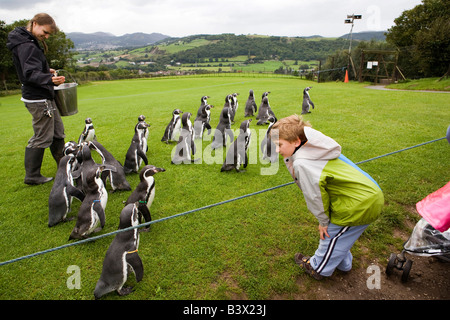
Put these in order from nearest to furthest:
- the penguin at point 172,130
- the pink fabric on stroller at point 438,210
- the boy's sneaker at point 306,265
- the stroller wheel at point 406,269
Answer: the pink fabric on stroller at point 438,210, the stroller wheel at point 406,269, the boy's sneaker at point 306,265, the penguin at point 172,130

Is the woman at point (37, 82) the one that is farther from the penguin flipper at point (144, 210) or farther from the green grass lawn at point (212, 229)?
the penguin flipper at point (144, 210)

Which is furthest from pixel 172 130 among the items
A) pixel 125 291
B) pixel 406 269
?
pixel 406 269

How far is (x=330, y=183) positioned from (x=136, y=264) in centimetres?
222

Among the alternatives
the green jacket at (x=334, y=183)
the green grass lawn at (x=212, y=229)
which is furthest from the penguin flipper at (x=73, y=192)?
the green jacket at (x=334, y=183)

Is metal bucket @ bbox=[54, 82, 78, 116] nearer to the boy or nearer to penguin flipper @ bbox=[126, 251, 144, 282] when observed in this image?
penguin flipper @ bbox=[126, 251, 144, 282]

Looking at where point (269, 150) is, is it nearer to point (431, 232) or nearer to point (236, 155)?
point (236, 155)

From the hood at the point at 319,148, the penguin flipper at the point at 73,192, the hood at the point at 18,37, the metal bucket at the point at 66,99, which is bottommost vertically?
the penguin flipper at the point at 73,192

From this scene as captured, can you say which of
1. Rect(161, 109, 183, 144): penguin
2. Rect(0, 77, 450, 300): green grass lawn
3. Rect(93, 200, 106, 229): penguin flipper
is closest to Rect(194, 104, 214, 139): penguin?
Rect(161, 109, 183, 144): penguin

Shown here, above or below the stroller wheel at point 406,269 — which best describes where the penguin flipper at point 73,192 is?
above

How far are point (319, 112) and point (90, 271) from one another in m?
10.1

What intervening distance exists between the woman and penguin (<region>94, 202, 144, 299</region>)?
322 cm

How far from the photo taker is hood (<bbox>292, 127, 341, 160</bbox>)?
2.31m

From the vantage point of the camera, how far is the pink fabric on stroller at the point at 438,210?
2268mm

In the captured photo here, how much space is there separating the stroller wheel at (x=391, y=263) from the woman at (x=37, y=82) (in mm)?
5730
